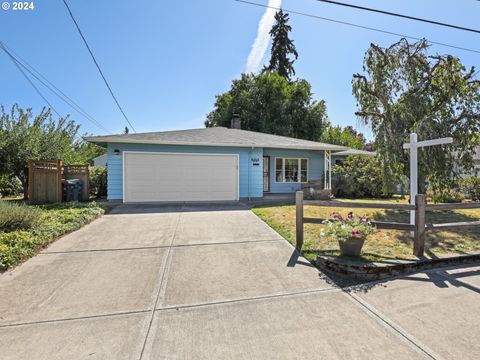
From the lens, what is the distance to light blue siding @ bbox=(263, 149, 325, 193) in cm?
1300

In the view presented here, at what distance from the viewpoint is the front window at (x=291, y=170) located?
1327cm

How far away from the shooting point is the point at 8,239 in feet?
15.1

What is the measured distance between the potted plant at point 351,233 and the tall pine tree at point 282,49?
2850 cm

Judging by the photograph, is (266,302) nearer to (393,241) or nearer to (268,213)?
(393,241)

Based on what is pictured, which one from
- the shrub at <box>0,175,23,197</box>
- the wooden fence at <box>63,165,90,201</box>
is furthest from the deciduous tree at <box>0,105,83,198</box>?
the shrub at <box>0,175,23,197</box>

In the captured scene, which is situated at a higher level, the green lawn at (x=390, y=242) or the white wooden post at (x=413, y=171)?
the white wooden post at (x=413, y=171)

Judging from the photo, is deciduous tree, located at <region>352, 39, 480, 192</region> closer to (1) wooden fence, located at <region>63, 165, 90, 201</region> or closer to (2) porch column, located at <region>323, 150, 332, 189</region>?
(2) porch column, located at <region>323, 150, 332, 189</region>

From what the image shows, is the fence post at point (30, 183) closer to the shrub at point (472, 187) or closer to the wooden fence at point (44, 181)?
the wooden fence at point (44, 181)

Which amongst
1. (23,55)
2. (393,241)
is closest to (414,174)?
(393,241)

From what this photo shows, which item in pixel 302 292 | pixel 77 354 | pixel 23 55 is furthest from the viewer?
pixel 23 55

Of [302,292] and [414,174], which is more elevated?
[414,174]

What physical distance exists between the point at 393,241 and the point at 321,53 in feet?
31.9

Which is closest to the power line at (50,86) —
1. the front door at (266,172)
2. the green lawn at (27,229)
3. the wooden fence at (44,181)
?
the wooden fence at (44,181)

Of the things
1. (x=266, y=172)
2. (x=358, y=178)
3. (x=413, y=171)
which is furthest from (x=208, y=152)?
(x=358, y=178)
